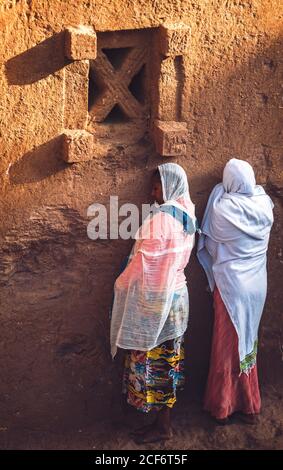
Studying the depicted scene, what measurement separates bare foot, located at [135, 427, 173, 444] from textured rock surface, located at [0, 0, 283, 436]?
0.31 m

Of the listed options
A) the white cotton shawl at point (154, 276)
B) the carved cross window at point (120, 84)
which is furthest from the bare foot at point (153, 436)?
the carved cross window at point (120, 84)

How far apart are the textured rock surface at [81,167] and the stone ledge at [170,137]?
6cm

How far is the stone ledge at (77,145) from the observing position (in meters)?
4.89

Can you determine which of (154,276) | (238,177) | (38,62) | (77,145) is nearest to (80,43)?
(38,62)

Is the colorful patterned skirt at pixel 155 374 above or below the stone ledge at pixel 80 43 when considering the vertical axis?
below

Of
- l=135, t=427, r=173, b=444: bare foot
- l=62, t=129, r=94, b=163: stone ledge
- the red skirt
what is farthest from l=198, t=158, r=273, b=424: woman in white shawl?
l=62, t=129, r=94, b=163: stone ledge

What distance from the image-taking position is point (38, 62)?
4.73 metres

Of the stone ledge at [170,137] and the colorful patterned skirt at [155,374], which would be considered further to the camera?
the colorful patterned skirt at [155,374]

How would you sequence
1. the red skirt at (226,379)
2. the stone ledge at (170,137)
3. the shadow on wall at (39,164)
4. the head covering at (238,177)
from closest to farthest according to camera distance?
1. the shadow on wall at (39,164)
2. the stone ledge at (170,137)
3. the head covering at (238,177)
4. the red skirt at (226,379)

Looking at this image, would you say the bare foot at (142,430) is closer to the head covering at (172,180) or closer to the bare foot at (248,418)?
Result: the bare foot at (248,418)

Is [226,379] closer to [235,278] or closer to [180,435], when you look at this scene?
[180,435]

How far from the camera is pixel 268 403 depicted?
236 inches

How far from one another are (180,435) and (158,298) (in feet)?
3.33
